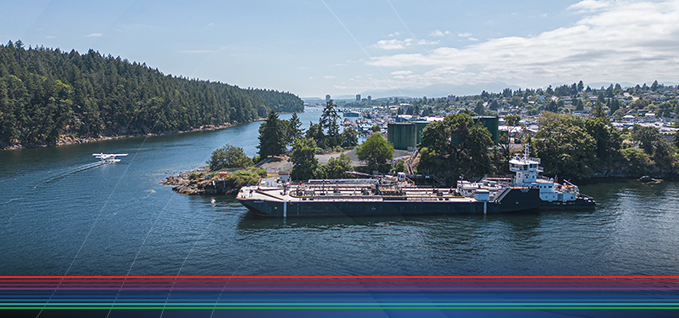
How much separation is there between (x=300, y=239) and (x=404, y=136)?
37473 mm

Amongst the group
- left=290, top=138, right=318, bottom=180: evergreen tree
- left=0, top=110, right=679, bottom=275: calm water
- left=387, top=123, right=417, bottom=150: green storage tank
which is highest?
left=387, top=123, right=417, bottom=150: green storage tank

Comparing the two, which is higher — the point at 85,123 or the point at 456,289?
the point at 85,123

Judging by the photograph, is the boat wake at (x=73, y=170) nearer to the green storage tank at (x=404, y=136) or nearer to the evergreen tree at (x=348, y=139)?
the evergreen tree at (x=348, y=139)

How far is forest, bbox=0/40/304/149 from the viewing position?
270ft

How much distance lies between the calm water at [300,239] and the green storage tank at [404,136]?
2599cm

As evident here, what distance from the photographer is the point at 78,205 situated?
37.9 metres

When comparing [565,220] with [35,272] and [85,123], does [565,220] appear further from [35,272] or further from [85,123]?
[85,123]

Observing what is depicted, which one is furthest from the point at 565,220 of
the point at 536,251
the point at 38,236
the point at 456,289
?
the point at 38,236

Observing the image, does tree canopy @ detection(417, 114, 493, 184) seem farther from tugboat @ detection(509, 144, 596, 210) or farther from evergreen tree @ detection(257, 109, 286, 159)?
evergreen tree @ detection(257, 109, 286, 159)

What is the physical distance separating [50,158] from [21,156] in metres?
6.31

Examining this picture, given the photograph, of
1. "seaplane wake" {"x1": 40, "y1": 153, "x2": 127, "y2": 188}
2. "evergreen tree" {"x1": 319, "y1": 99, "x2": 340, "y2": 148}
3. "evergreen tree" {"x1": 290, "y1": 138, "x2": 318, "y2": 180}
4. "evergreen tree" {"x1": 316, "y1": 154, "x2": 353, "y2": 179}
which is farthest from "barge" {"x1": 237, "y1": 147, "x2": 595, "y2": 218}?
"evergreen tree" {"x1": 319, "y1": 99, "x2": 340, "y2": 148}

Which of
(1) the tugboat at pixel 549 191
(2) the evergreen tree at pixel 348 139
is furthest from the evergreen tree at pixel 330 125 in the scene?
(1) the tugboat at pixel 549 191

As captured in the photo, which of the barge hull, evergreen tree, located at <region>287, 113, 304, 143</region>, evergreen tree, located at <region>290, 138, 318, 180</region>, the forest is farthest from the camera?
the forest

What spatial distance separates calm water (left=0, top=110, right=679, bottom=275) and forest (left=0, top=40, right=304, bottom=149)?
4505 centimetres
